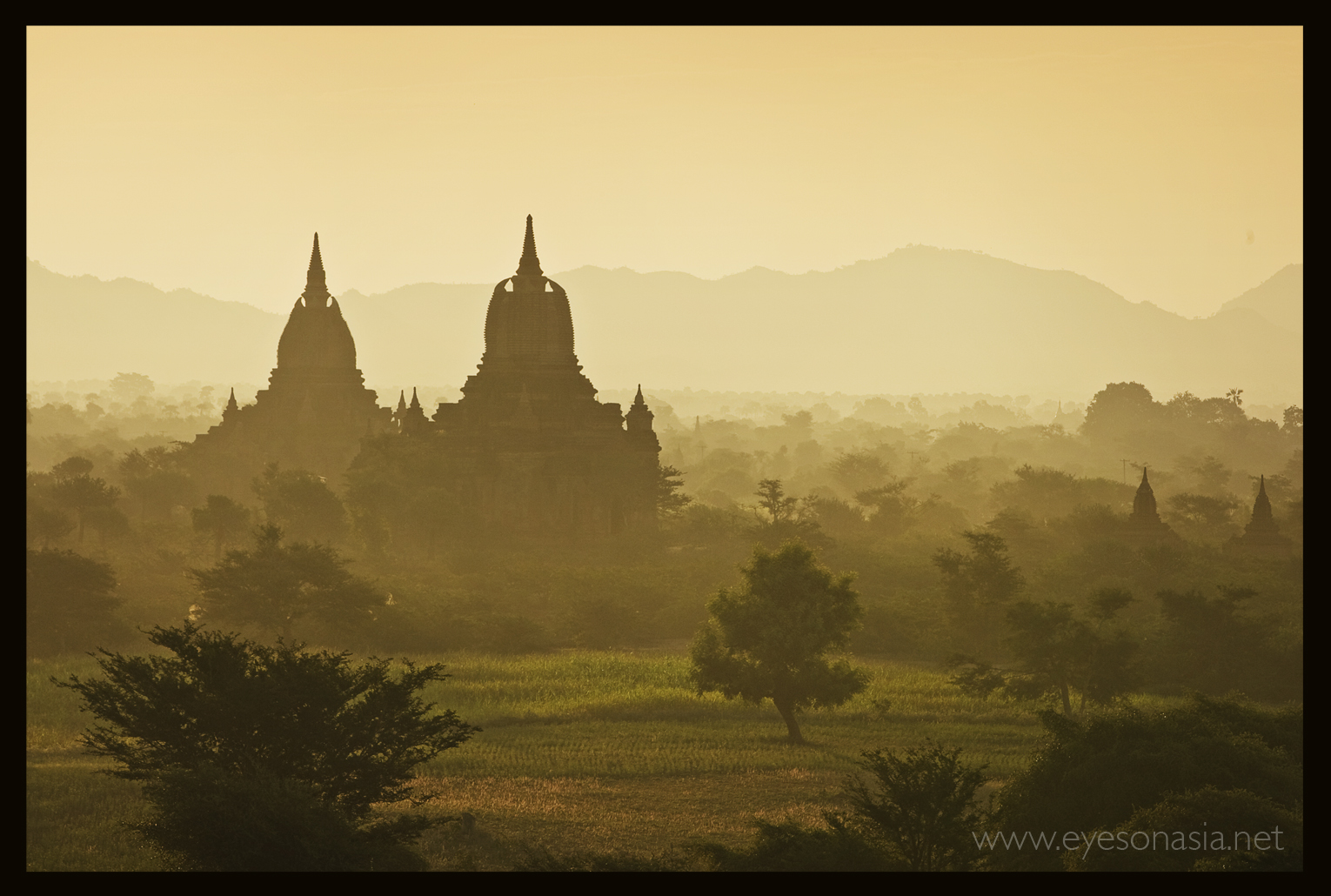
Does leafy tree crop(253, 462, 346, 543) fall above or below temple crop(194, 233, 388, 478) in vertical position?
below

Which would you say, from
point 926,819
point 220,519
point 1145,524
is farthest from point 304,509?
point 926,819

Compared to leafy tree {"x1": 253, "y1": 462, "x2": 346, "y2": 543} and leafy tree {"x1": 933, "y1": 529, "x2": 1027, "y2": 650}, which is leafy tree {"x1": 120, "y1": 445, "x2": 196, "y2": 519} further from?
leafy tree {"x1": 933, "y1": 529, "x2": 1027, "y2": 650}

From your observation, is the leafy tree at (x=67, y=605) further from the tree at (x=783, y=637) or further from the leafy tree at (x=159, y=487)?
the leafy tree at (x=159, y=487)

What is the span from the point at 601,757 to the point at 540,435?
2848 cm

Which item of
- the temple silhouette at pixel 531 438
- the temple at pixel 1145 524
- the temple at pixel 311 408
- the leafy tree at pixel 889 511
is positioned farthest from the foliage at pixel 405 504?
the temple at pixel 1145 524

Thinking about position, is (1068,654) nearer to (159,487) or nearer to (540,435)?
(540,435)

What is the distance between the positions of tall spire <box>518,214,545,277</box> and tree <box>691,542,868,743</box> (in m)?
29.7

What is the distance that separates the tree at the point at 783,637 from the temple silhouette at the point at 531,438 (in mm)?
22150

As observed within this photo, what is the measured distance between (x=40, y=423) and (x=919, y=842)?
14777 cm

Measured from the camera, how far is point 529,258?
61.7 m

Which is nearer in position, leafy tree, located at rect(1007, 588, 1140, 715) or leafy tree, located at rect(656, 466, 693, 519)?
leafy tree, located at rect(1007, 588, 1140, 715)

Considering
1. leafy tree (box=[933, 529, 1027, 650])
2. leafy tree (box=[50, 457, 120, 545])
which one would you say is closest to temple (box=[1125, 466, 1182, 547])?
leafy tree (box=[933, 529, 1027, 650])

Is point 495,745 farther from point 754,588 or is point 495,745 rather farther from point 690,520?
point 690,520

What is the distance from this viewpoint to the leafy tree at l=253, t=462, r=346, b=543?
175 ft
